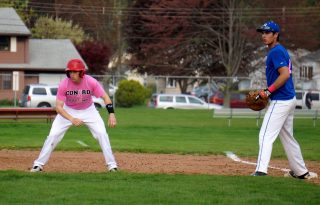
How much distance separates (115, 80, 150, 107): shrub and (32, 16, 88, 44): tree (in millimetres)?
18965

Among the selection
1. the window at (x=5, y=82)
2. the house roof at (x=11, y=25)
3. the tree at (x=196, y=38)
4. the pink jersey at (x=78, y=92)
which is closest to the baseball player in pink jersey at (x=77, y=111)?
the pink jersey at (x=78, y=92)

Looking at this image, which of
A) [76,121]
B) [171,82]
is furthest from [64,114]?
[171,82]

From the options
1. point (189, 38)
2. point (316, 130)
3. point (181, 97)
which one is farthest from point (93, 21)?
point (316, 130)

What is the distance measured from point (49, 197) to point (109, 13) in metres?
62.3

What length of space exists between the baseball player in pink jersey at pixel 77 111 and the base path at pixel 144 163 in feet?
2.39

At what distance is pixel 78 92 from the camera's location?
1191cm

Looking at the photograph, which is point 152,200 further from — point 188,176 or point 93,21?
point 93,21

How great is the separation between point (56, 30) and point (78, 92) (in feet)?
198

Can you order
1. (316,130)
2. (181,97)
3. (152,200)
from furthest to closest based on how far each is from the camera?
(181,97), (316,130), (152,200)

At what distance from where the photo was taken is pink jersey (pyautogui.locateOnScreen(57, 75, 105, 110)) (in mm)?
11883

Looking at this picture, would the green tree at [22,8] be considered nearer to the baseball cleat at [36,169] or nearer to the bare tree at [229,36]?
the bare tree at [229,36]

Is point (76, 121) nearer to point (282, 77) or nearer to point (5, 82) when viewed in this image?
point (282, 77)

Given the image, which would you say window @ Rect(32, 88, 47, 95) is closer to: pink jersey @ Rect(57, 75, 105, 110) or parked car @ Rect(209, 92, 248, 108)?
parked car @ Rect(209, 92, 248, 108)

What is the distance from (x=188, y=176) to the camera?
35.2 ft
